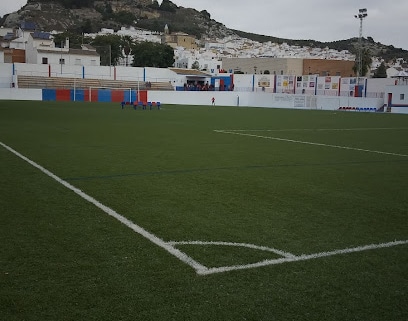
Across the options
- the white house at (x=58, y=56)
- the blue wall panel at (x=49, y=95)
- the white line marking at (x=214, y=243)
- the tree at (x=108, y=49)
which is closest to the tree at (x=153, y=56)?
the tree at (x=108, y=49)

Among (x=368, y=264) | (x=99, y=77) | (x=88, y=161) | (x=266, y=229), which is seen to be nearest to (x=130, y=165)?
(x=88, y=161)

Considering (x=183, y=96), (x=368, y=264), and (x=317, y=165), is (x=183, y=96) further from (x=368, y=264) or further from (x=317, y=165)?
(x=368, y=264)

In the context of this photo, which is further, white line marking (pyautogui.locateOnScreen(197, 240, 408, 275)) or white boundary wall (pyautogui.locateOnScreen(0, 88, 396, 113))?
white boundary wall (pyautogui.locateOnScreen(0, 88, 396, 113))

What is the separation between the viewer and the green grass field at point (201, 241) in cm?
383

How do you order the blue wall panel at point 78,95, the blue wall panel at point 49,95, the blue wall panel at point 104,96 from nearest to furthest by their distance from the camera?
the blue wall panel at point 49,95 < the blue wall panel at point 78,95 < the blue wall panel at point 104,96

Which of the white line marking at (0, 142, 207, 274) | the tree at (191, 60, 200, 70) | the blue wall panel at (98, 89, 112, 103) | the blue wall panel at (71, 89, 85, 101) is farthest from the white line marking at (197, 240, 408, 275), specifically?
the tree at (191, 60, 200, 70)

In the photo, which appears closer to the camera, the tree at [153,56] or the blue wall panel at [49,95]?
the blue wall panel at [49,95]

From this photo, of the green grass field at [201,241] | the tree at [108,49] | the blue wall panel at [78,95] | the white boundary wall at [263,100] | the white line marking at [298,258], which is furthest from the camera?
the tree at [108,49]

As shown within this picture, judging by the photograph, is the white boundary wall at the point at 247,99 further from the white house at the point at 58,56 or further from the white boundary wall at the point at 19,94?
the white house at the point at 58,56

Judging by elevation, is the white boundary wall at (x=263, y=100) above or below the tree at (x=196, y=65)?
below

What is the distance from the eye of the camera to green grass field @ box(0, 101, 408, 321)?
383 centimetres

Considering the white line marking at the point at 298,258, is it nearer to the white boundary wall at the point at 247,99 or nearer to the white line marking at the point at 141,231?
the white line marking at the point at 141,231

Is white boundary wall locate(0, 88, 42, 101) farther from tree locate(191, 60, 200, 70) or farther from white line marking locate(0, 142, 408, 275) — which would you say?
tree locate(191, 60, 200, 70)

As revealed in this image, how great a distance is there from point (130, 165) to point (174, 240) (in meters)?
5.57
